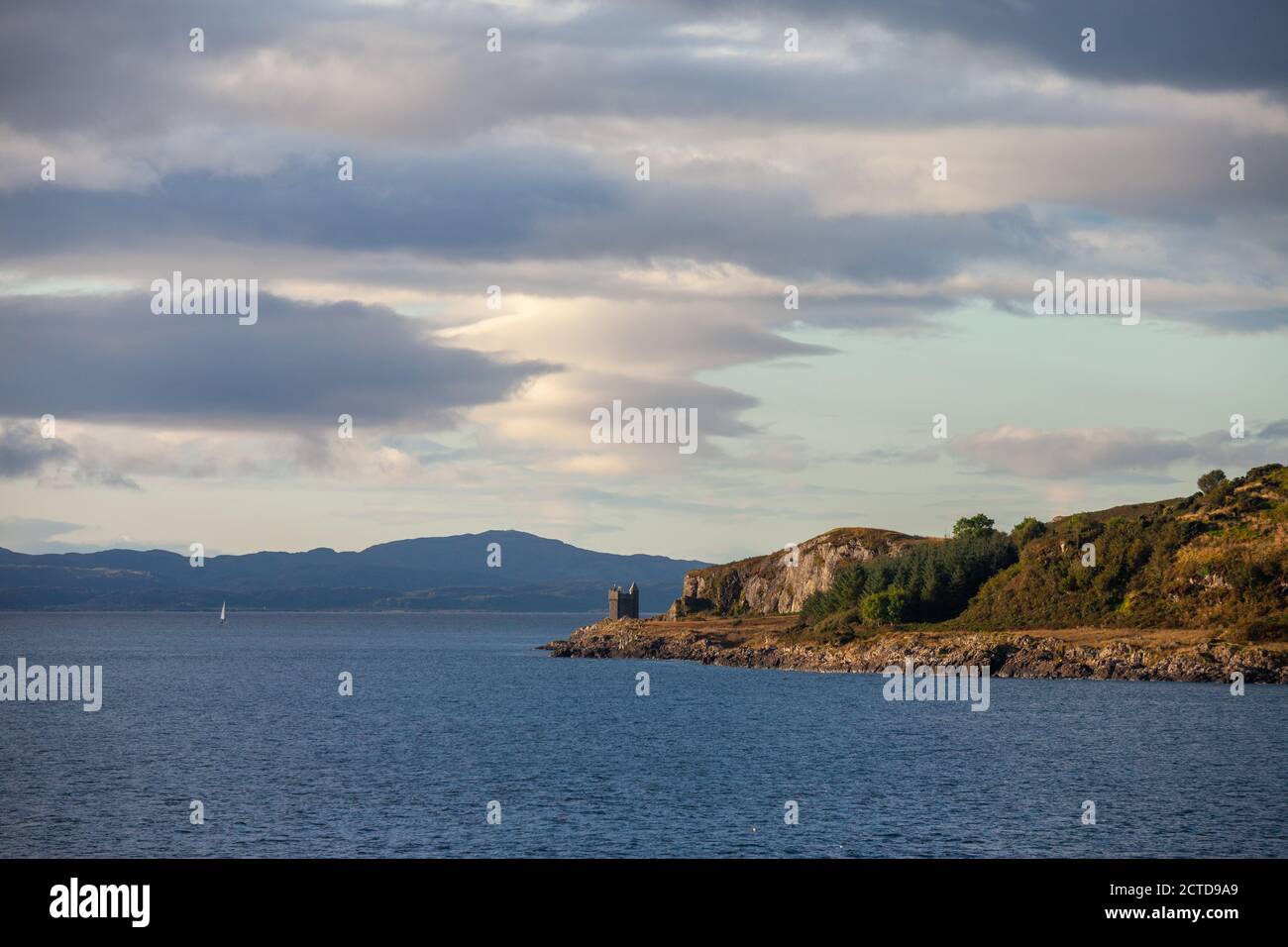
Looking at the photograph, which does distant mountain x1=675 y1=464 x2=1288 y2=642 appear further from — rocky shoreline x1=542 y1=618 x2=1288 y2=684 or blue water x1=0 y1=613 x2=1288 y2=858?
blue water x1=0 y1=613 x2=1288 y2=858

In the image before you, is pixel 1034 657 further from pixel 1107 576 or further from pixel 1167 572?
pixel 1167 572

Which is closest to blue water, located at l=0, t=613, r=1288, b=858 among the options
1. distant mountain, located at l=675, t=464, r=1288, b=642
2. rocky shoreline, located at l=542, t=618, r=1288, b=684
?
rocky shoreline, located at l=542, t=618, r=1288, b=684

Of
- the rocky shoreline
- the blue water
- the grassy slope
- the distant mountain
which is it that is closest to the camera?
the blue water

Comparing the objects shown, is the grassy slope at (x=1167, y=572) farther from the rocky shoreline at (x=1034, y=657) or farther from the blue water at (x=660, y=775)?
the blue water at (x=660, y=775)

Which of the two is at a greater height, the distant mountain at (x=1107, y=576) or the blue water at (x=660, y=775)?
the distant mountain at (x=1107, y=576)

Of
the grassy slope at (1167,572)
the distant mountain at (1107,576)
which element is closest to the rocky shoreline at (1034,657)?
the distant mountain at (1107,576)

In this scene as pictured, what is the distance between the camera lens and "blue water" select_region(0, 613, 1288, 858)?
51844 millimetres

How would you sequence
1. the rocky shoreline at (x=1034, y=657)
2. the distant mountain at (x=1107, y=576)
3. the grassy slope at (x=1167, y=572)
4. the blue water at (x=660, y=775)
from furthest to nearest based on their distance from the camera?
the distant mountain at (x=1107, y=576) < the grassy slope at (x=1167, y=572) < the rocky shoreline at (x=1034, y=657) < the blue water at (x=660, y=775)

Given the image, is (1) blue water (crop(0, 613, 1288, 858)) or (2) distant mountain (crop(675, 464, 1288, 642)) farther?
(2) distant mountain (crop(675, 464, 1288, 642))

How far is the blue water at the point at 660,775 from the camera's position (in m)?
51.8

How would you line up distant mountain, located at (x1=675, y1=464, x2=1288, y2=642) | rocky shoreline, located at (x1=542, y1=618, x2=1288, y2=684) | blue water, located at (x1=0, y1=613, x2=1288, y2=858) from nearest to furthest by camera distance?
blue water, located at (x1=0, y1=613, x2=1288, y2=858) → rocky shoreline, located at (x1=542, y1=618, x2=1288, y2=684) → distant mountain, located at (x1=675, y1=464, x2=1288, y2=642)

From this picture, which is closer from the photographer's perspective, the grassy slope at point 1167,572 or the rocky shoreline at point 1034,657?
the rocky shoreline at point 1034,657
